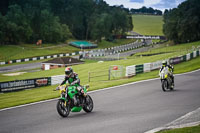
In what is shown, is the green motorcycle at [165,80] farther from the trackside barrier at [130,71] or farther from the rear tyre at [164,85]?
the trackside barrier at [130,71]

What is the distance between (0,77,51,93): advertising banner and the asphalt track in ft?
44.9

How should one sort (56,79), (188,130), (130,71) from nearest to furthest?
1. (188,130)
2. (130,71)
3. (56,79)

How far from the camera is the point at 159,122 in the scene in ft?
35.7

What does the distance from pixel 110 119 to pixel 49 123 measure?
91.7 inches

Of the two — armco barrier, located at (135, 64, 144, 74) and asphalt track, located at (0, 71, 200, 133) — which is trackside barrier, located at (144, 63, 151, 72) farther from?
asphalt track, located at (0, 71, 200, 133)

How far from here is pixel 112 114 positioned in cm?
1277

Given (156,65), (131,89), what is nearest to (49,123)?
(131,89)

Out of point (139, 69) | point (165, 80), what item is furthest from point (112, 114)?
point (139, 69)

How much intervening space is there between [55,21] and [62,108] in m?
102

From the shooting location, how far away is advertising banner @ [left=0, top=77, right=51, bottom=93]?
97.1 ft

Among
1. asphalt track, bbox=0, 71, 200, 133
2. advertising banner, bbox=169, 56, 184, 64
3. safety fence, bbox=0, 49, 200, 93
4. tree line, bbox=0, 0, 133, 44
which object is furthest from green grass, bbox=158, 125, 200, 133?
tree line, bbox=0, 0, 133, 44

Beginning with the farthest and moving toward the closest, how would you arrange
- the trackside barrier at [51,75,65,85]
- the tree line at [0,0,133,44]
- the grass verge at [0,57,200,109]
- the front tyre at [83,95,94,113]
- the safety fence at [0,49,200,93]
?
the tree line at [0,0,133,44] → the trackside barrier at [51,75,65,85] → the safety fence at [0,49,200,93] → the grass verge at [0,57,200,109] → the front tyre at [83,95,94,113]

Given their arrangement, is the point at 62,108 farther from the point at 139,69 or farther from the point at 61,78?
the point at 139,69

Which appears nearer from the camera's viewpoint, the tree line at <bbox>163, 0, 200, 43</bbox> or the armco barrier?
the armco barrier
